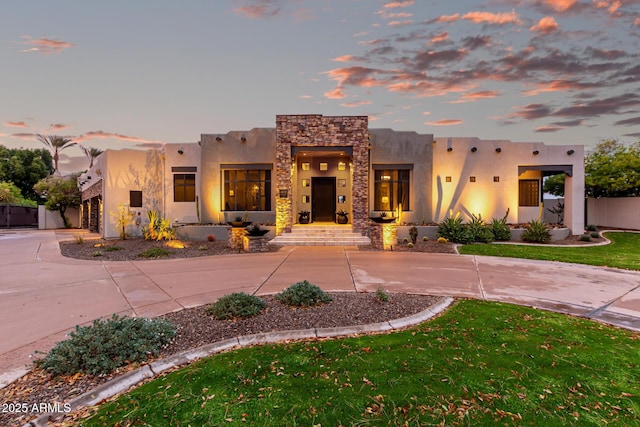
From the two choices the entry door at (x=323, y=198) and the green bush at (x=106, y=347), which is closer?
the green bush at (x=106, y=347)

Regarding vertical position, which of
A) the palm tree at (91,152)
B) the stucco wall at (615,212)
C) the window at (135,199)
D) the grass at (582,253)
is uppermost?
the palm tree at (91,152)

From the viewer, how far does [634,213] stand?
60.8ft

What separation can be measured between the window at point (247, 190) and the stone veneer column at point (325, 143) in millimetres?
2459

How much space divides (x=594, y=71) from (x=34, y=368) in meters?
20.7

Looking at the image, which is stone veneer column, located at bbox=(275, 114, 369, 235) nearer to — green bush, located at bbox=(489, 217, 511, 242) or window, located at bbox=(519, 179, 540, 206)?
green bush, located at bbox=(489, 217, 511, 242)

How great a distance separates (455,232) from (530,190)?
761cm

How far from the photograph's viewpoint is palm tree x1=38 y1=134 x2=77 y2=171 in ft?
114

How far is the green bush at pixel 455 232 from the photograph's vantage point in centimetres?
1286

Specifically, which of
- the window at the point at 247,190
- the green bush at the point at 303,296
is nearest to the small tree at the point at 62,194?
the window at the point at 247,190

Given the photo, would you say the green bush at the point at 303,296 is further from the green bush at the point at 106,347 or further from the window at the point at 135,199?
the window at the point at 135,199

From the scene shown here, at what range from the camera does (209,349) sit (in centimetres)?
345

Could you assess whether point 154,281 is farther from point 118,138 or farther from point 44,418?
point 118,138

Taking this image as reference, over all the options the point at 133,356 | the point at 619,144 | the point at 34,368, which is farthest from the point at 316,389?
the point at 619,144

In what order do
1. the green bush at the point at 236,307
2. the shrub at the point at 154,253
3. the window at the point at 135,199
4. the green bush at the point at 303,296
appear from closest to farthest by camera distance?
1. the green bush at the point at 236,307
2. the green bush at the point at 303,296
3. the shrub at the point at 154,253
4. the window at the point at 135,199
